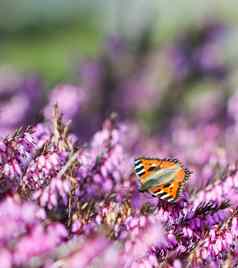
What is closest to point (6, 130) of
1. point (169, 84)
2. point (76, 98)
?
point (76, 98)

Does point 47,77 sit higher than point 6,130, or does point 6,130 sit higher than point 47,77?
point 6,130

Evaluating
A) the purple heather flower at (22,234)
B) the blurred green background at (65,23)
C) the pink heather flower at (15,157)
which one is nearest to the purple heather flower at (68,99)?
the pink heather flower at (15,157)

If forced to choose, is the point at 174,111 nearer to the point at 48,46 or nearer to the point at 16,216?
the point at 48,46

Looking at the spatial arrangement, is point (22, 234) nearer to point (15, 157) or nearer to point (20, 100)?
point (15, 157)

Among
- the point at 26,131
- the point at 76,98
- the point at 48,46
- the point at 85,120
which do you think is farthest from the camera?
the point at 48,46

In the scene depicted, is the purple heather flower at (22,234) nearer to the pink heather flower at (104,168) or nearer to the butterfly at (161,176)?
the butterfly at (161,176)

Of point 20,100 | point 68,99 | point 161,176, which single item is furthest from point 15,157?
point 20,100
